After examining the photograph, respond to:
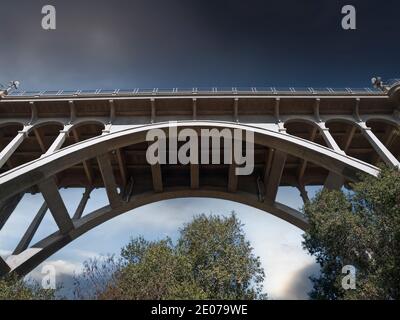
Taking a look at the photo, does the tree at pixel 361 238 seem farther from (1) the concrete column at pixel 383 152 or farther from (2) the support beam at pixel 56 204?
(2) the support beam at pixel 56 204

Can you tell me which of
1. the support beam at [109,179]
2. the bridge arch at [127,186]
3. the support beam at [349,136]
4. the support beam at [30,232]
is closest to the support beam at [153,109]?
the bridge arch at [127,186]

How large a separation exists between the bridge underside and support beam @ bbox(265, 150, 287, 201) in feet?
0.25

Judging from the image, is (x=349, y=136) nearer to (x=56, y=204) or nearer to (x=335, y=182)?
(x=335, y=182)

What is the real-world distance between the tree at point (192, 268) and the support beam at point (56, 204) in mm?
4565

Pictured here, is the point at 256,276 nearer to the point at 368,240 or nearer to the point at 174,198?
the point at 368,240

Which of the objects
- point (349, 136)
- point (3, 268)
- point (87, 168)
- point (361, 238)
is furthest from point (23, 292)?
point (349, 136)

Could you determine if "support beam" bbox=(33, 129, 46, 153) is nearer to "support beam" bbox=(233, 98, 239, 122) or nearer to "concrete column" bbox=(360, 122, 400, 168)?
"support beam" bbox=(233, 98, 239, 122)

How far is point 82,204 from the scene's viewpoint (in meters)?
23.7

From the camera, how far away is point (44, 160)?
56.8 ft

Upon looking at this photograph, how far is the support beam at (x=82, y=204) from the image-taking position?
880 inches

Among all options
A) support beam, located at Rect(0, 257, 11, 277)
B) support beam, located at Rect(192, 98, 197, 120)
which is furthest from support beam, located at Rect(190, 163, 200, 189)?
support beam, located at Rect(0, 257, 11, 277)

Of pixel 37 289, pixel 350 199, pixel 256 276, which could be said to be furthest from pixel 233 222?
pixel 37 289

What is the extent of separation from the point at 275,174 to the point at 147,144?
418 inches
